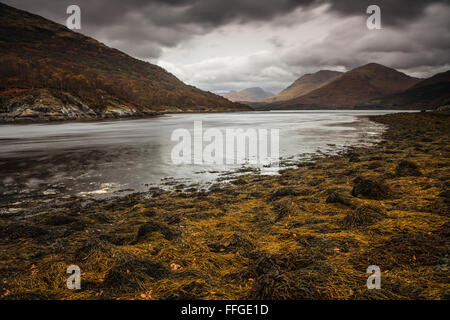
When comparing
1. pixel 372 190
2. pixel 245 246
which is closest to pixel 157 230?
pixel 245 246

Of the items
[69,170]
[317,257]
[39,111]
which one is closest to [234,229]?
[317,257]

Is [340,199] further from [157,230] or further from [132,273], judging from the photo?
[132,273]

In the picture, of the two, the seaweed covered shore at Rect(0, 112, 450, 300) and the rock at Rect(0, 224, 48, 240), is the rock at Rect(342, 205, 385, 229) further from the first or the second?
the rock at Rect(0, 224, 48, 240)

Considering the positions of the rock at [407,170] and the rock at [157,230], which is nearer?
the rock at [157,230]

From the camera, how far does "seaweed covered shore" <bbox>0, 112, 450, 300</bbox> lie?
3344 mm

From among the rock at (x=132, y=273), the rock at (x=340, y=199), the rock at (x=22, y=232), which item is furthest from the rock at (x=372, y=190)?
the rock at (x=22, y=232)

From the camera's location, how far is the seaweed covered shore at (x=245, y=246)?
3.34m

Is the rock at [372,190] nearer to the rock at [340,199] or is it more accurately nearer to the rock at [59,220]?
the rock at [340,199]

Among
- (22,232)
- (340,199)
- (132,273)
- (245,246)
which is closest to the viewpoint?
(132,273)

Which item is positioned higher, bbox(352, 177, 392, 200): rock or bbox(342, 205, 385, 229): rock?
bbox(352, 177, 392, 200): rock

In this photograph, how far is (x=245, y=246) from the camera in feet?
15.7

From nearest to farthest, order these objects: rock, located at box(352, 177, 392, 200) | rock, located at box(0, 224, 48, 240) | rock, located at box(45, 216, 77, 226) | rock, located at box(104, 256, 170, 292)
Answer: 1. rock, located at box(104, 256, 170, 292)
2. rock, located at box(0, 224, 48, 240)
3. rock, located at box(45, 216, 77, 226)
4. rock, located at box(352, 177, 392, 200)

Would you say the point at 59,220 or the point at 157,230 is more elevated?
the point at 157,230

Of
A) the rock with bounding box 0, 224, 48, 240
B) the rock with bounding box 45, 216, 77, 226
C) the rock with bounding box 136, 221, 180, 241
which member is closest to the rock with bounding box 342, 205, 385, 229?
the rock with bounding box 136, 221, 180, 241
